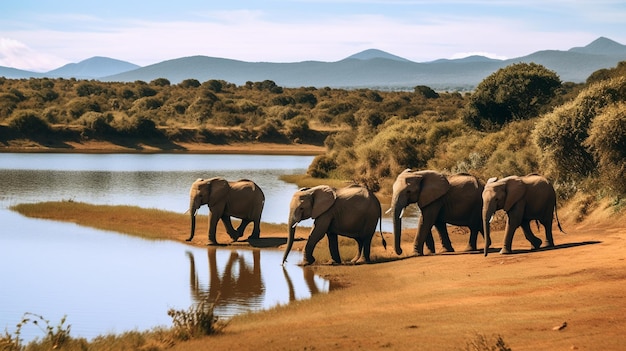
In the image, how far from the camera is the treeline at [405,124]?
99.3 feet

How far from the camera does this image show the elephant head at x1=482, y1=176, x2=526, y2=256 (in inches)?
800

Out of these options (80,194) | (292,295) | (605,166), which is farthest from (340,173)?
(292,295)

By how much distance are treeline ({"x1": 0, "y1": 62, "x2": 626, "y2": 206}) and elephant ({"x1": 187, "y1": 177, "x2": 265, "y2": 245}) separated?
33.9 feet

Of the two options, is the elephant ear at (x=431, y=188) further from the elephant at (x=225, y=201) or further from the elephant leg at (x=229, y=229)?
the elephant leg at (x=229, y=229)

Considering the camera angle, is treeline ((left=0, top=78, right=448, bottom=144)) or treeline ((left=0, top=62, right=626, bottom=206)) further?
treeline ((left=0, top=78, right=448, bottom=144))

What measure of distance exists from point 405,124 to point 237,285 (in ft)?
119

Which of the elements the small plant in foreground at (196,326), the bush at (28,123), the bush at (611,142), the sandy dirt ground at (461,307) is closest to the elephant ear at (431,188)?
the sandy dirt ground at (461,307)

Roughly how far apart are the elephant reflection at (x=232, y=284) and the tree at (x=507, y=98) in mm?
30322

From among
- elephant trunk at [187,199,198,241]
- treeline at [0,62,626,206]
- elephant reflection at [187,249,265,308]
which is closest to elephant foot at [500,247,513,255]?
elephant reflection at [187,249,265,308]

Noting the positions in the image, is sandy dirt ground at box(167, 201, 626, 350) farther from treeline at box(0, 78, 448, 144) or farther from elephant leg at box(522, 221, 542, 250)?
treeline at box(0, 78, 448, 144)

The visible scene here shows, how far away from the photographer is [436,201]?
22094 mm

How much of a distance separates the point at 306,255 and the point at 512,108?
108ft

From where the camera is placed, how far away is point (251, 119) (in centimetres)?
9025

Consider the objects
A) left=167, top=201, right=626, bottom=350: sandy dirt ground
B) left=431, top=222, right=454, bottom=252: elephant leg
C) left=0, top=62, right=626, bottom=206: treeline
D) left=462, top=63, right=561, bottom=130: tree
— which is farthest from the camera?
left=462, top=63, right=561, bottom=130: tree
